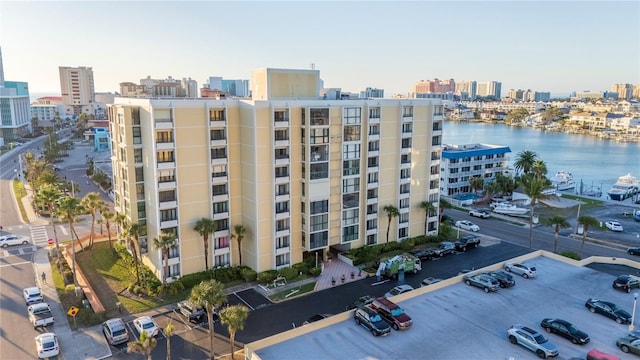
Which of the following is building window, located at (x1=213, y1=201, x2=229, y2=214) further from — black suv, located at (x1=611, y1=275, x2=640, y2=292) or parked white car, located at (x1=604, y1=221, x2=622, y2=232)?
parked white car, located at (x1=604, y1=221, x2=622, y2=232)

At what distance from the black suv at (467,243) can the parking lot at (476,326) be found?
1848cm

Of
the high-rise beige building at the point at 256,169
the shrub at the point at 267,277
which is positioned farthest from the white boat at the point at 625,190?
the shrub at the point at 267,277

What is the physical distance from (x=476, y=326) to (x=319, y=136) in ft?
83.7

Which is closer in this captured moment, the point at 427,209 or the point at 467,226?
the point at 427,209

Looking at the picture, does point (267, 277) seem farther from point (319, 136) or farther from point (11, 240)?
point (11, 240)

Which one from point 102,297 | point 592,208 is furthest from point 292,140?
point 592,208

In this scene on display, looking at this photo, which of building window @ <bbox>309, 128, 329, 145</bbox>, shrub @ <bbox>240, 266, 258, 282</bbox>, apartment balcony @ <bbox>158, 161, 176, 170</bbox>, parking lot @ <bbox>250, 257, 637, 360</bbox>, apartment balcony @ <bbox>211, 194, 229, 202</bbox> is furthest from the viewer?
building window @ <bbox>309, 128, 329, 145</bbox>

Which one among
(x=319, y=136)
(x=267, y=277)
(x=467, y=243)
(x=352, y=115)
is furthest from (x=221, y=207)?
(x=467, y=243)

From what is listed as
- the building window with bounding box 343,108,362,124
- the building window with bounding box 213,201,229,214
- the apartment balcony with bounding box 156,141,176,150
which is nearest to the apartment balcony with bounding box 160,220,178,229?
the building window with bounding box 213,201,229,214

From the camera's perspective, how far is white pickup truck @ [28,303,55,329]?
124 feet

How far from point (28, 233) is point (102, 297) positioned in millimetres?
28498

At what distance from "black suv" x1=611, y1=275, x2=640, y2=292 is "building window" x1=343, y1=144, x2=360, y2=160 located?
91.4 ft

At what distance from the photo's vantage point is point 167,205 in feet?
147

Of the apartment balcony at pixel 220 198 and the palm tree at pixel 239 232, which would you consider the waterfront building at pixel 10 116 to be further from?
the palm tree at pixel 239 232
